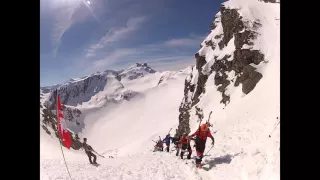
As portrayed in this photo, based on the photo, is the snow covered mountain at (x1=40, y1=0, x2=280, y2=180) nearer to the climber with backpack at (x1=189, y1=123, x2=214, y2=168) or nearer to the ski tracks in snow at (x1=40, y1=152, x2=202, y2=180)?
the ski tracks in snow at (x1=40, y1=152, x2=202, y2=180)

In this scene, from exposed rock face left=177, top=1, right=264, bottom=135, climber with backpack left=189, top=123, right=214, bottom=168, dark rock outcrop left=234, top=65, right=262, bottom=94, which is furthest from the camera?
exposed rock face left=177, top=1, right=264, bottom=135

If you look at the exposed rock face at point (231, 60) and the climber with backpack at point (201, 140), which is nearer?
the climber with backpack at point (201, 140)

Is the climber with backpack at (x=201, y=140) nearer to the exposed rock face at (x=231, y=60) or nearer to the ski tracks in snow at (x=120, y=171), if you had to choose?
the ski tracks in snow at (x=120, y=171)

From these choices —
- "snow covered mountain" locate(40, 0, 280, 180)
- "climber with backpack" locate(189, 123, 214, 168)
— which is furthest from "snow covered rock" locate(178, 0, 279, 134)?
"climber with backpack" locate(189, 123, 214, 168)

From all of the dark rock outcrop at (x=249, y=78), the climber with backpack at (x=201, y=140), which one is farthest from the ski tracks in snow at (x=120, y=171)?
the dark rock outcrop at (x=249, y=78)

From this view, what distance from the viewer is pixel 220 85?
39.2 meters

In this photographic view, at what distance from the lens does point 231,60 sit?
38.2 m

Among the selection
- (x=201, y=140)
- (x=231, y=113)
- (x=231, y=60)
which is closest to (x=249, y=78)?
(x=231, y=113)

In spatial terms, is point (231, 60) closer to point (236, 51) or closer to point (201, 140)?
point (236, 51)

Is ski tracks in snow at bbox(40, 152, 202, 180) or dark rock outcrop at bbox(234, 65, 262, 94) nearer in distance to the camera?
ski tracks in snow at bbox(40, 152, 202, 180)

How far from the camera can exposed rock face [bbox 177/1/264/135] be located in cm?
3058

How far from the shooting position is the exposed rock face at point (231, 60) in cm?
3058
